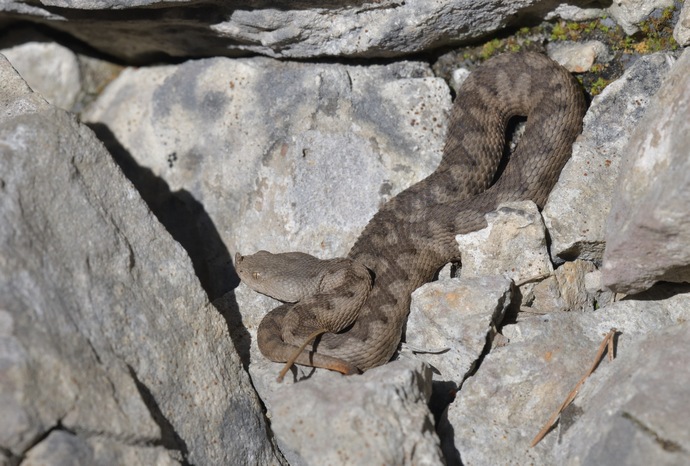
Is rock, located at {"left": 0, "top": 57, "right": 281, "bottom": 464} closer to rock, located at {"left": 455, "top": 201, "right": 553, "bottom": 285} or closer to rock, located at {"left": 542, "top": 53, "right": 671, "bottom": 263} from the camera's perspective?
rock, located at {"left": 455, "top": 201, "right": 553, "bottom": 285}

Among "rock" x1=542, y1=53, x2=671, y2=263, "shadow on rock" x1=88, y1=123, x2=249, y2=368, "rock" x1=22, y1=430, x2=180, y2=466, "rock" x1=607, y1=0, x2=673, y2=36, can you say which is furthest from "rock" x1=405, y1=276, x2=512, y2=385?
"rock" x1=607, y1=0, x2=673, y2=36

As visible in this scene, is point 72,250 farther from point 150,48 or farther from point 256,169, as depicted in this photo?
point 150,48

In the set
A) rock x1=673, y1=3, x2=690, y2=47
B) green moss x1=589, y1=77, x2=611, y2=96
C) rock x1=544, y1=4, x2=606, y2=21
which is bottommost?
green moss x1=589, y1=77, x2=611, y2=96

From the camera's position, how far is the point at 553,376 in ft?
15.9

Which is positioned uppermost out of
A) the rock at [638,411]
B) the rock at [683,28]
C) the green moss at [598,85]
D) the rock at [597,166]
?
the rock at [683,28]

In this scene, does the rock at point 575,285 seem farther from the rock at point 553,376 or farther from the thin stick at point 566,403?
the thin stick at point 566,403

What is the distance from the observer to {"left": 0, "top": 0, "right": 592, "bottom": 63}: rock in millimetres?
6004

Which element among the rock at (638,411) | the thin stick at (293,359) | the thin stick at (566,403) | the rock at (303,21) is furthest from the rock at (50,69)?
the rock at (638,411)

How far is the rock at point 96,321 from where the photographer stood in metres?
3.94

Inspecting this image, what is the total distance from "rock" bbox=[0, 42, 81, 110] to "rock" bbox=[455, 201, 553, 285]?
455 cm

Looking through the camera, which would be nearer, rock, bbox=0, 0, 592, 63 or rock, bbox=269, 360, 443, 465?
rock, bbox=269, 360, 443, 465

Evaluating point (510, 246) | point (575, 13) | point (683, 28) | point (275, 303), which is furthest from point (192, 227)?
point (683, 28)

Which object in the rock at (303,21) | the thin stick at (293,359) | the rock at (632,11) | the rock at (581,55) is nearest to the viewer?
the thin stick at (293,359)

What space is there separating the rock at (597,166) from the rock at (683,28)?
25 cm
